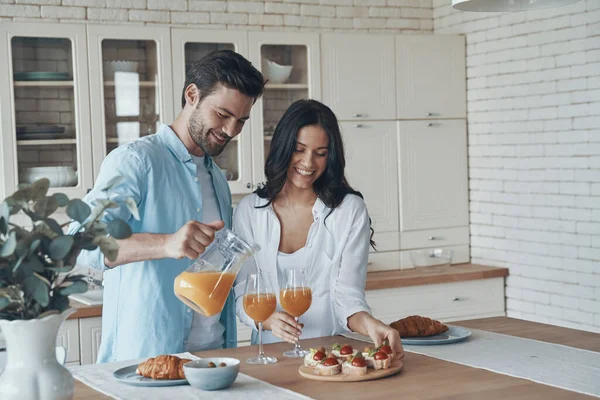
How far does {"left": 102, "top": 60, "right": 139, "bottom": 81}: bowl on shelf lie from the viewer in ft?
14.0

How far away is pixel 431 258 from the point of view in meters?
4.93

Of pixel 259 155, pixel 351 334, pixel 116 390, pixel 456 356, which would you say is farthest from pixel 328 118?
pixel 259 155

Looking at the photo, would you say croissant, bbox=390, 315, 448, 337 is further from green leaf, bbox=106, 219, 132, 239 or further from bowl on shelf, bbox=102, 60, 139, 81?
bowl on shelf, bbox=102, 60, 139, 81

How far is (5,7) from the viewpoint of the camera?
13.8 feet

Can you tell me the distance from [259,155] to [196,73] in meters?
1.96

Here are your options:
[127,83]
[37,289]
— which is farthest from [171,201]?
[127,83]

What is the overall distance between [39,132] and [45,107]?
13 cm

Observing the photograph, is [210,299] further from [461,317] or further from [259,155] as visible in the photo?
[461,317]

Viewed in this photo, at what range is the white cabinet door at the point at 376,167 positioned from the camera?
4.86 metres

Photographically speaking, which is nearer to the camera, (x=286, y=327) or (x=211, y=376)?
(x=211, y=376)

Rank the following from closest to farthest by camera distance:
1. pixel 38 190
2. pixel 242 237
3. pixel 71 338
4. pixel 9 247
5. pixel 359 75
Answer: pixel 9 247 → pixel 38 190 → pixel 242 237 → pixel 71 338 → pixel 359 75

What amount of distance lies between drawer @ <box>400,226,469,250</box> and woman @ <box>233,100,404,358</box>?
218 centimetres

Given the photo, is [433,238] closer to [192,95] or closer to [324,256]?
[324,256]

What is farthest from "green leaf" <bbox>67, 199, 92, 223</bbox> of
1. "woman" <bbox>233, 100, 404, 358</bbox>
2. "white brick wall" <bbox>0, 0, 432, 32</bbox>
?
"white brick wall" <bbox>0, 0, 432, 32</bbox>
